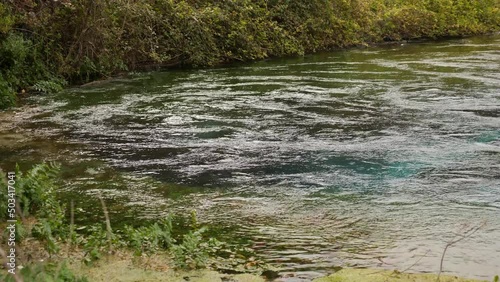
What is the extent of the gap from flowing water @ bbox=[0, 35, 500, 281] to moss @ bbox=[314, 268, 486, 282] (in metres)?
0.22

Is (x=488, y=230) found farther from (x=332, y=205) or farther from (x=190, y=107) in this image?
(x=190, y=107)

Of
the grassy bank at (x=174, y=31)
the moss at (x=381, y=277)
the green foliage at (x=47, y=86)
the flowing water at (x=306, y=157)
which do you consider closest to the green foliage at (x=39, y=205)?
the flowing water at (x=306, y=157)

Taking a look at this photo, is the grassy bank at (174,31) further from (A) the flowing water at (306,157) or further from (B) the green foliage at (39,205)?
(B) the green foliage at (39,205)

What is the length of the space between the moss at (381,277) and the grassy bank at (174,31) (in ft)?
Answer: 30.7

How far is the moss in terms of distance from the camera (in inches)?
177

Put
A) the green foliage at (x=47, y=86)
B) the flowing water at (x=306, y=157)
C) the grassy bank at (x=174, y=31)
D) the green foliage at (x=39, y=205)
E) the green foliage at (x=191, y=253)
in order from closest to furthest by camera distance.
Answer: the green foliage at (x=191, y=253) < the green foliage at (x=39, y=205) < the flowing water at (x=306, y=157) < the green foliage at (x=47, y=86) < the grassy bank at (x=174, y=31)

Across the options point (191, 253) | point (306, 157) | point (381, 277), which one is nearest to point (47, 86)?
point (306, 157)

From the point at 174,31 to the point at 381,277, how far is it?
46.2 ft

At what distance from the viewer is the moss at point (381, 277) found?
449 cm

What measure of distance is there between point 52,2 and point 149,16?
293 cm

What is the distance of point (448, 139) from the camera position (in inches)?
352

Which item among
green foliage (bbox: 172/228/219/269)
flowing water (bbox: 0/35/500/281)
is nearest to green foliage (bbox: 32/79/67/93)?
flowing water (bbox: 0/35/500/281)

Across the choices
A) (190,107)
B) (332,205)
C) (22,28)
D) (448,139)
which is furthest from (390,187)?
(22,28)

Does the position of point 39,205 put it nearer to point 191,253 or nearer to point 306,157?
point 191,253
